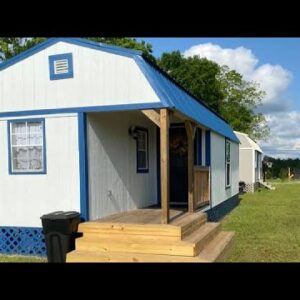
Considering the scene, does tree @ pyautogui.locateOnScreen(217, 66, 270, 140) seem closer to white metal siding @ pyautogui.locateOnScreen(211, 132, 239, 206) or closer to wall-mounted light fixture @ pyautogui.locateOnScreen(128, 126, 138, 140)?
white metal siding @ pyautogui.locateOnScreen(211, 132, 239, 206)

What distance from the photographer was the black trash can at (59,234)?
666cm

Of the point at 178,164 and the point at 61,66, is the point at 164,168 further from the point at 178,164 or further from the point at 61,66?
the point at 178,164

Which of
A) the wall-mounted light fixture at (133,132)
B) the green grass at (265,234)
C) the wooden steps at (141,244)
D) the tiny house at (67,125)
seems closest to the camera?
the wooden steps at (141,244)

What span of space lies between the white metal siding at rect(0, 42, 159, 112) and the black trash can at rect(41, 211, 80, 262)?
2.07 metres

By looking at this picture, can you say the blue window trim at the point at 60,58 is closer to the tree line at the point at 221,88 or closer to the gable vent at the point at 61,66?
the gable vent at the point at 61,66

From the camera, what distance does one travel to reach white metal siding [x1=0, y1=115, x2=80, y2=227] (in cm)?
738

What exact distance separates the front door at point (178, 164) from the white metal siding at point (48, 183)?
4.30 m

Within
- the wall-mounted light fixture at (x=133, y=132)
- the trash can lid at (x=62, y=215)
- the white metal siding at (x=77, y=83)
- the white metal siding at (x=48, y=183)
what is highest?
the white metal siding at (x=77, y=83)

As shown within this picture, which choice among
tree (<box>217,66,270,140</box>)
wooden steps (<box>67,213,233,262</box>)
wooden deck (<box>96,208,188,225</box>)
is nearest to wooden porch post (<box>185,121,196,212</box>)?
wooden deck (<box>96,208,188,225</box>)

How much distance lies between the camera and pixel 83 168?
725cm

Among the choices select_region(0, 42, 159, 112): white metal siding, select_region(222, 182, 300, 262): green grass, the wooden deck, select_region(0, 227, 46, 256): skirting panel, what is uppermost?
select_region(0, 42, 159, 112): white metal siding

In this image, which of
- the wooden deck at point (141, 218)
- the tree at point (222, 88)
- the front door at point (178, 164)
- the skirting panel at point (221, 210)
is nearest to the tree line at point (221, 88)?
the tree at point (222, 88)

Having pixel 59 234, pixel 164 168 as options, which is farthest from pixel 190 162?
pixel 59 234

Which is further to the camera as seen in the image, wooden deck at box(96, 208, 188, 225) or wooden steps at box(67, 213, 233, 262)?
wooden deck at box(96, 208, 188, 225)
